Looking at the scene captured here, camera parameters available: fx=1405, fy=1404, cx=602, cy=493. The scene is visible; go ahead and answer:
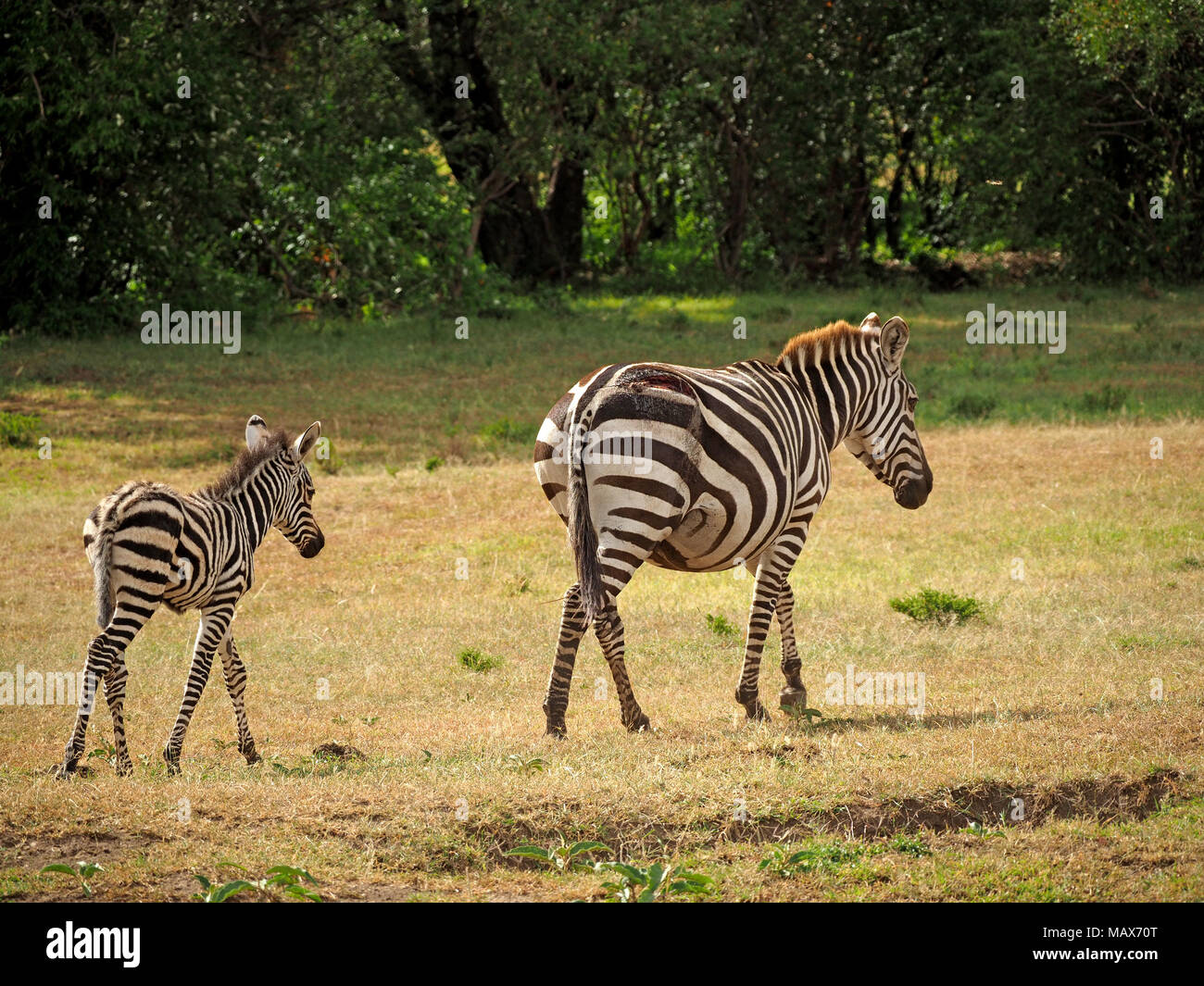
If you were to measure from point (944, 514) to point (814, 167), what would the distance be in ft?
56.2

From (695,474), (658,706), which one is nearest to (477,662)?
(658,706)

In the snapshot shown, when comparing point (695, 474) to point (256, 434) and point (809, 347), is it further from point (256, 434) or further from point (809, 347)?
point (256, 434)

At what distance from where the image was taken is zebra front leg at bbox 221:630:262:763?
8414 millimetres

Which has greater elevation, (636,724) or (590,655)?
(636,724)

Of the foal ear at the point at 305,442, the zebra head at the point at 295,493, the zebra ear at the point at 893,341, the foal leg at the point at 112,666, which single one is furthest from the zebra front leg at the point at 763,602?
the foal leg at the point at 112,666

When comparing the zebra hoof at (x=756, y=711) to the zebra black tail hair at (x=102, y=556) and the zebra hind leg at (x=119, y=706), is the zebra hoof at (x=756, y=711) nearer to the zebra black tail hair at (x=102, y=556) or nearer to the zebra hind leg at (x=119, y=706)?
the zebra hind leg at (x=119, y=706)

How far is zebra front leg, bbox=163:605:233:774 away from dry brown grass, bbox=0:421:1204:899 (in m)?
0.25

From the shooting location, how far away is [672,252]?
32.0m

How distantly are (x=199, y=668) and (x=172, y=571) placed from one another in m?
0.63

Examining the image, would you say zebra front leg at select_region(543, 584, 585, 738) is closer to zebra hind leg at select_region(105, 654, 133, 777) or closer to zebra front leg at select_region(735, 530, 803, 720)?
zebra front leg at select_region(735, 530, 803, 720)

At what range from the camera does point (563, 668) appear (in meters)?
8.39

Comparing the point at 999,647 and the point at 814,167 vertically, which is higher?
the point at 814,167
